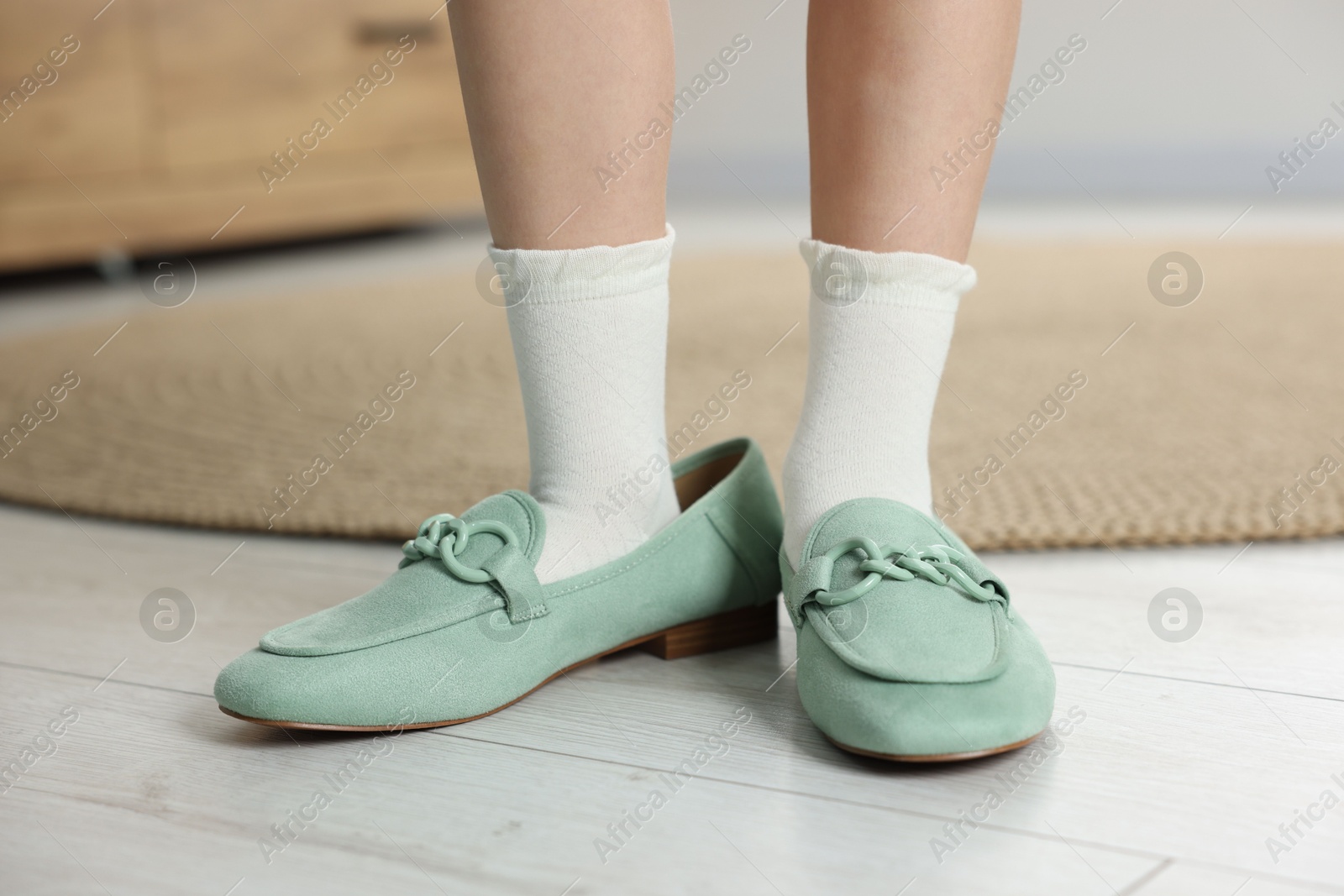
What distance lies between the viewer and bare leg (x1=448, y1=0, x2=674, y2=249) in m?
0.52

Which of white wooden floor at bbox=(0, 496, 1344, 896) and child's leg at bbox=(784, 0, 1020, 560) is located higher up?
child's leg at bbox=(784, 0, 1020, 560)

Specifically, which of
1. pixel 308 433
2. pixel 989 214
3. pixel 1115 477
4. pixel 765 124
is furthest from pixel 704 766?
pixel 765 124

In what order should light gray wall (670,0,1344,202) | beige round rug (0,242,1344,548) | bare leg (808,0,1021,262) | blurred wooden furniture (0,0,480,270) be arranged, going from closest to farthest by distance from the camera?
bare leg (808,0,1021,262) < beige round rug (0,242,1344,548) < blurred wooden furniture (0,0,480,270) < light gray wall (670,0,1344,202)

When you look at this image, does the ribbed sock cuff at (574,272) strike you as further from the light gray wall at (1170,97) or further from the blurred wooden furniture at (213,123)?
the light gray wall at (1170,97)

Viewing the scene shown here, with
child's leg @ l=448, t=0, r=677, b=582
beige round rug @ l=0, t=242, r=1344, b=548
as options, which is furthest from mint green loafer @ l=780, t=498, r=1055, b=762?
beige round rug @ l=0, t=242, r=1344, b=548

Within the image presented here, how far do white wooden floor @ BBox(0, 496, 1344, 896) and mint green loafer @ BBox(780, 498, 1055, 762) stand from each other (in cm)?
2

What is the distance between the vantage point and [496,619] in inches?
20.3

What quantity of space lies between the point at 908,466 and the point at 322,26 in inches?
70.9

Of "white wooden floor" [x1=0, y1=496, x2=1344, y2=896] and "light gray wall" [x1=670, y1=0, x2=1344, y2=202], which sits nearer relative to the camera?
"white wooden floor" [x1=0, y1=496, x2=1344, y2=896]

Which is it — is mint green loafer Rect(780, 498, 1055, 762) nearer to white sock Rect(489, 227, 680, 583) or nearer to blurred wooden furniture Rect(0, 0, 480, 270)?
white sock Rect(489, 227, 680, 583)

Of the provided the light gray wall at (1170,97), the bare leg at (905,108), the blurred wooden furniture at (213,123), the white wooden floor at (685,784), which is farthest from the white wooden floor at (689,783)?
the light gray wall at (1170,97)

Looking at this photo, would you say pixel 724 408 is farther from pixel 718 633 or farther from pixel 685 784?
pixel 685 784

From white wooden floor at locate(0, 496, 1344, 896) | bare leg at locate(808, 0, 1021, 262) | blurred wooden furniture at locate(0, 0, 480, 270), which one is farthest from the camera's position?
blurred wooden furniture at locate(0, 0, 480, 270)

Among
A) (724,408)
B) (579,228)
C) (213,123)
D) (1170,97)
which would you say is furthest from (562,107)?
(1170,97)
